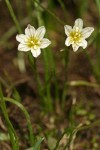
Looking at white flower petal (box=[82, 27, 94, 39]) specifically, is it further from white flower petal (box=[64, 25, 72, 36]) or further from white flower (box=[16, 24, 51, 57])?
white flower (box=[16, 24, 51, 57])

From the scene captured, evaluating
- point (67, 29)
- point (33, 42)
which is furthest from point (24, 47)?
point (67, 29)

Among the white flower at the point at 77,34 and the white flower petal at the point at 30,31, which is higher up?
the white flower petal at the point at 30,31

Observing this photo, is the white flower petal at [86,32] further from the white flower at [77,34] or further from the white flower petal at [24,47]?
the white flower petal at [24,47]

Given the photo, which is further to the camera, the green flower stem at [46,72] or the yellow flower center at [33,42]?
the green flower stem at [46,72]

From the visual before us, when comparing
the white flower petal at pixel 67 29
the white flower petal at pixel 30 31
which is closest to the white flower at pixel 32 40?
the white flower petal at pixel 30 31

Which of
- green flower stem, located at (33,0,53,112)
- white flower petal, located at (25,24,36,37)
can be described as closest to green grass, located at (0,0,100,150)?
green flower stem, located at (33,0,53,112)

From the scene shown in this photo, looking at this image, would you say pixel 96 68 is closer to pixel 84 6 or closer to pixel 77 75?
pixel 77 75
